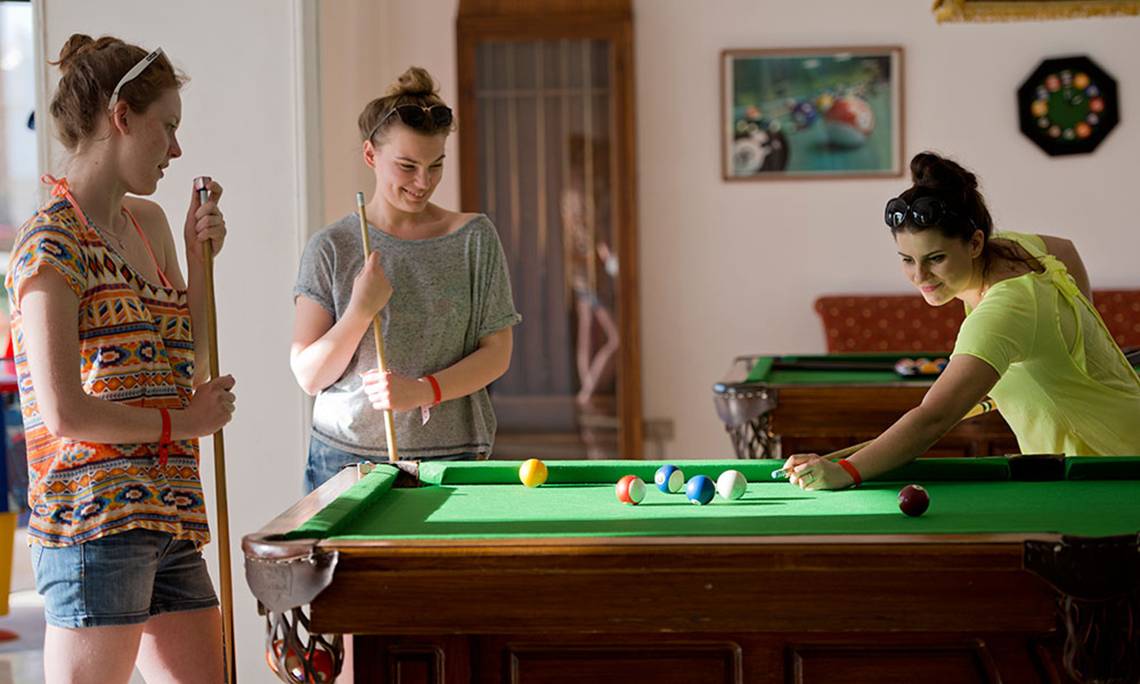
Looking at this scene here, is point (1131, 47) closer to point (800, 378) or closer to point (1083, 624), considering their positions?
point (800, 378)

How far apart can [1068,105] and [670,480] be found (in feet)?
16.0

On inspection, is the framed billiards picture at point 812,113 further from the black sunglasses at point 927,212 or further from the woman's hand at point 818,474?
the woman's hand at point 818,474

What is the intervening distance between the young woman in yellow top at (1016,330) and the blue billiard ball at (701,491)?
18 cm

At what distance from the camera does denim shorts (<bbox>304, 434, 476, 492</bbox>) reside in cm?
267

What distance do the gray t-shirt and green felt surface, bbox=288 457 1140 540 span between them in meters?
0.30

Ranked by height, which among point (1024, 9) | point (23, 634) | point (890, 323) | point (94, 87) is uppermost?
point (1024, 9)

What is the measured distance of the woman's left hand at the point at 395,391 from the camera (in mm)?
2533

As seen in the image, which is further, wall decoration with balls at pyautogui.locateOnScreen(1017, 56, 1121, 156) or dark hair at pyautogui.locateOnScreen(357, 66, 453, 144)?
wall decoration with balls at pyautogui.locateOnScreen(1017, 56, 1121, 156)

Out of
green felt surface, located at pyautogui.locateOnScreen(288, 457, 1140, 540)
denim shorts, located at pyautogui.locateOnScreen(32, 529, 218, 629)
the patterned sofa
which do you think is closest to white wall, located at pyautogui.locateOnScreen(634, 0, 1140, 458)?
the patterned sofa

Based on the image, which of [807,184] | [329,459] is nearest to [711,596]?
[329,459]

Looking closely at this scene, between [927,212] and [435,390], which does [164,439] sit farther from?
[927,212]

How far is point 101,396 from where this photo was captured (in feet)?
6.42

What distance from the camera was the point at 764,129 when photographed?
646 centimetres

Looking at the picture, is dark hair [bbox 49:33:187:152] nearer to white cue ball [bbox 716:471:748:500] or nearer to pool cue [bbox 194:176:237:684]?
pool cue [bbox 194:176:237:684]
